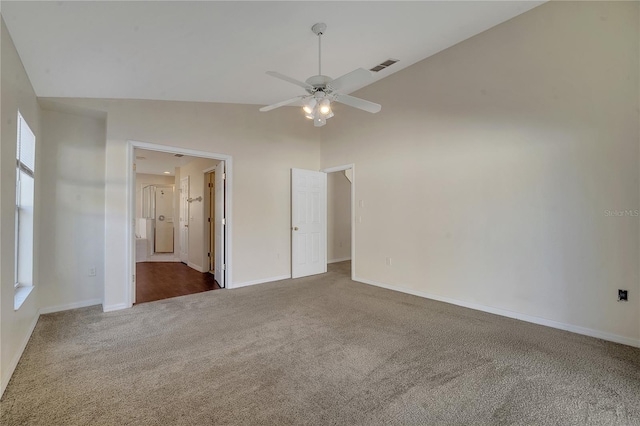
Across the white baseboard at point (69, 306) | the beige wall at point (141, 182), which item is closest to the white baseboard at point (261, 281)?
the white baseboard at point (69, 306)

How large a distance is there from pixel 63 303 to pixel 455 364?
14.8 feet

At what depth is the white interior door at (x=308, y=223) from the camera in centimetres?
533

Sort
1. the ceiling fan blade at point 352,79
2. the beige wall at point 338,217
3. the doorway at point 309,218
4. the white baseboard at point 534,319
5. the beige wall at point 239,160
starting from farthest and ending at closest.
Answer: the beige wall at point 338,217 < the doorway at point 309,218 < the beige wall at point 239,160 < the white baseboard at point 534,319 < the ceiling fan blade at point 352,79

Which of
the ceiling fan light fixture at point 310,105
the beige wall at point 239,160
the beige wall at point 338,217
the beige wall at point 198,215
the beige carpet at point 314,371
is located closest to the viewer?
the beige carpet at point 314,371

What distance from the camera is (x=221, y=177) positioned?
4.74 metres

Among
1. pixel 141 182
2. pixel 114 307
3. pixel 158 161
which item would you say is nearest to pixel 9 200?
pixel 114 307

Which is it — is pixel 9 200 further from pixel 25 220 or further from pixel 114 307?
pixel 114 307

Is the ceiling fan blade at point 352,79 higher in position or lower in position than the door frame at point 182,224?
higher

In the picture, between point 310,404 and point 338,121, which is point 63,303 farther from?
point 338,121

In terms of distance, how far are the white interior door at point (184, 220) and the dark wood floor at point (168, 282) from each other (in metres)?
0.44

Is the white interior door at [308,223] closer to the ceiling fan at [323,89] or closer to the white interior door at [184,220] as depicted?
the ceiling fan at [323,89]

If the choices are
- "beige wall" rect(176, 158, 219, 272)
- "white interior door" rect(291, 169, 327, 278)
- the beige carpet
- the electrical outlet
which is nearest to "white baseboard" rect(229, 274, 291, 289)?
"white interior door" rect(291, 169, 327, 278)

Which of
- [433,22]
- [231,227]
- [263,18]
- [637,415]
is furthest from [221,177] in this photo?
[637,415]

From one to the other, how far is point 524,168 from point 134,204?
190 inches
